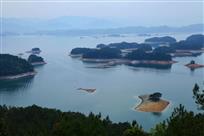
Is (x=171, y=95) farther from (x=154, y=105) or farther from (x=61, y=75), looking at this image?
(x=61, y=75)

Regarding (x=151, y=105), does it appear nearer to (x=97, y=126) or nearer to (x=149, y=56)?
(x=97, y=126)

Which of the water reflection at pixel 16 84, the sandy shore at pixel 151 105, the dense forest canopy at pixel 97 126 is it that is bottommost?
the water reflection at pixel 16 84

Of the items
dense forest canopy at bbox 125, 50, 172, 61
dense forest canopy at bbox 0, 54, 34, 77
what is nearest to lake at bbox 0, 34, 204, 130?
dense forest canopy at bbox 0, 54, 34, 77

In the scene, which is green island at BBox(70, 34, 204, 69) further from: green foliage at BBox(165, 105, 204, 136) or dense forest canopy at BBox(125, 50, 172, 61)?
green foliage at BBox(165, 105, 204, 136)

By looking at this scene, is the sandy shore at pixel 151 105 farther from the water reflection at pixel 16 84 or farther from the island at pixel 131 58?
the island at pixel 131 58

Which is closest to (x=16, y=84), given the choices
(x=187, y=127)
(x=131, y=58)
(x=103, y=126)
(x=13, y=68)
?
(x=13, y=68)

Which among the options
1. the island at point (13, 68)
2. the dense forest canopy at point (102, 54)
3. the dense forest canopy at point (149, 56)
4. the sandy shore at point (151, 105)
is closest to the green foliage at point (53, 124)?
the sandy shore at point (151, 105)

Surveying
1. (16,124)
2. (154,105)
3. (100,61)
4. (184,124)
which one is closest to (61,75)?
(100,61)
